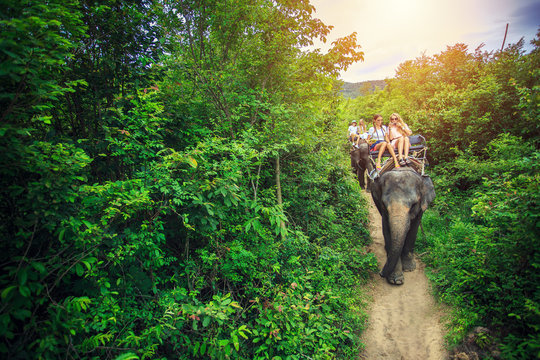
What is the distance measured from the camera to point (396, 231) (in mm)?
4820

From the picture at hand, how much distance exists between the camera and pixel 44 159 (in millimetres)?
2021

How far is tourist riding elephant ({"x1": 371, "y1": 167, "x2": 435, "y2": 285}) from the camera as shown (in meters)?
4.86

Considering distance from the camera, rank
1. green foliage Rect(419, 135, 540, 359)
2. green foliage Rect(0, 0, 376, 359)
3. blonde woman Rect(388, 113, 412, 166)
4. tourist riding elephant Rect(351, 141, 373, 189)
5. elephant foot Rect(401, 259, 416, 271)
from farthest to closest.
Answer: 1. tourist riding elephant Rect(351, 141, 373, 189)
2. blonde woman Rect(388, 113, 412, 166)
3. elephant foot Rect(401, 259, 416, 271)
4. green foliage Rect(419, 135, 540, 359)
5. green foliage Rect(0, 0, 376, 359)

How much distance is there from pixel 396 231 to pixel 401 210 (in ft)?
1.55

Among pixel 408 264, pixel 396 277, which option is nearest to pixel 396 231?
pixel 396 277

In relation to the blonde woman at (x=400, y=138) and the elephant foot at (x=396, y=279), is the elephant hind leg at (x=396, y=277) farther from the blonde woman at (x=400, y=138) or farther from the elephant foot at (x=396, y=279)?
the blonde woman at (x=400, y=138)

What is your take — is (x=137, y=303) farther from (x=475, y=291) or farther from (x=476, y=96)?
(x=476, y=96)

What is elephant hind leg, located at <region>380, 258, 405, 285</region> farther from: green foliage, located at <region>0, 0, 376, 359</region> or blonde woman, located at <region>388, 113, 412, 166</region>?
blonde woman, located at <region>388, 113, 412, 166</region>

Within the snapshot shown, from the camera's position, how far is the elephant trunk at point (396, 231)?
4793mm

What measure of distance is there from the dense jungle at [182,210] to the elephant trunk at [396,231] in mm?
619

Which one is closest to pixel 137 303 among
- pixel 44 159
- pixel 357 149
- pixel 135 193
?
pixel 135 193

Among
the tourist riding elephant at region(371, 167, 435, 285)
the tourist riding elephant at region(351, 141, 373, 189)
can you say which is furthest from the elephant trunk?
the tourist riding elephant at region(351, 141, 373, 189)

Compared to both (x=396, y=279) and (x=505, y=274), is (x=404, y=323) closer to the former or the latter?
(x=396, y=279)

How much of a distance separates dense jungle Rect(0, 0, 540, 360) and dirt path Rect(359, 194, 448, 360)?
250 mm
